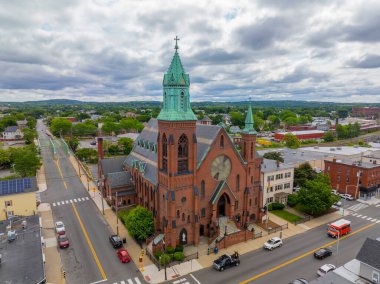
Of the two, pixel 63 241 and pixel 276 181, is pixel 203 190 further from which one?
pixel 63 241

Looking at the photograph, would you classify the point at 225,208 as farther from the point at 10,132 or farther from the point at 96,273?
the point at 10,132

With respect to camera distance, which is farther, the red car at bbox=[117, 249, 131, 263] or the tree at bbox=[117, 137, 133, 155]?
the tree at bbox=[117, 137, 133, 155]

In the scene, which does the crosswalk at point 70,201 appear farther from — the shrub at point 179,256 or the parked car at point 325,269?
the parked car at point 325,269

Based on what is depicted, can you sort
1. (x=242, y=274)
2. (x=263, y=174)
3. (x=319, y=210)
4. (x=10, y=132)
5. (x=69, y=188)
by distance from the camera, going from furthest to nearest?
(x=10, y=132), (x=69, y=188), (x=263, y=174), (x=319, y=210), (x=242, y=274)

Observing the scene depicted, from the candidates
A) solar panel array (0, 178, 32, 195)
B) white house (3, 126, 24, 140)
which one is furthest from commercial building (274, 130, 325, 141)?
white house (3, 126, 24, 140)

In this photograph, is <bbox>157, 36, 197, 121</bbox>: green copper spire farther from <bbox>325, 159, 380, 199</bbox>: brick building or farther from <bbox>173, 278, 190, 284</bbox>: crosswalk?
<bbox>325, 159, 380, 199</bbox>: brick building

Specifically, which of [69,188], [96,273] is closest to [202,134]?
[96,273]
